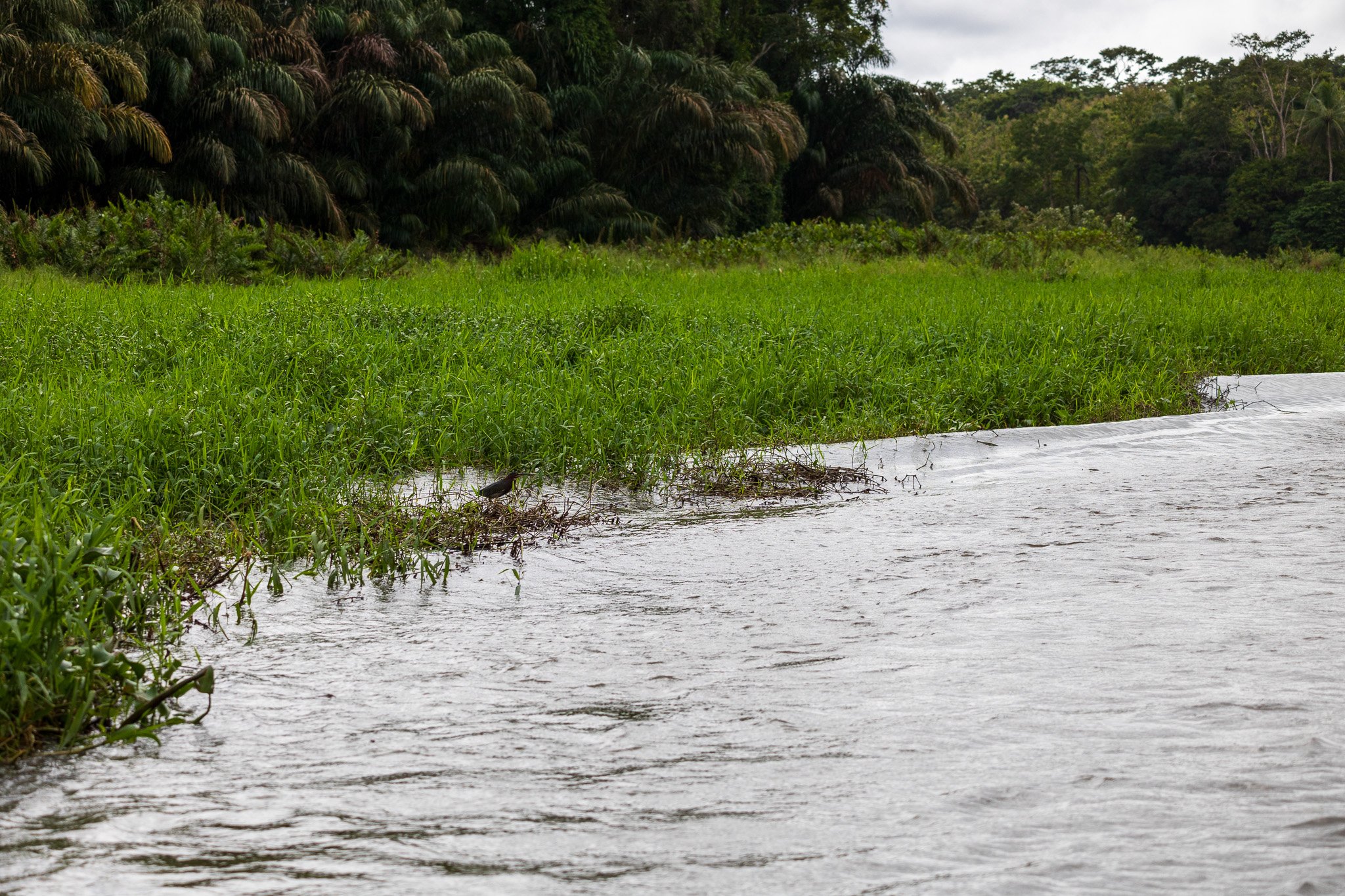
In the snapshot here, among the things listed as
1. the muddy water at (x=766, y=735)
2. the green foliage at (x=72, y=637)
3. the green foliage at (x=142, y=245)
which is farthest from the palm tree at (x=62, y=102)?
the muddy water at (x=766, y=735)

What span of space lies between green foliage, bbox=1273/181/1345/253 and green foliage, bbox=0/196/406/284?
34.2 m

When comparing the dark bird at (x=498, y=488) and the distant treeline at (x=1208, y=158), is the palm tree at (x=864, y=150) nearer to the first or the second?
the distant treeline at (x=1208, y=158)

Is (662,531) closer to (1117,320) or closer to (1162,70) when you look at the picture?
(1117,320)

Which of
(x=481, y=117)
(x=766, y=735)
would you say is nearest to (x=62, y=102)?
(x=481, y=117)

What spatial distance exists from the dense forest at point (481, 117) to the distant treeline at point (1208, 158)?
90 cm

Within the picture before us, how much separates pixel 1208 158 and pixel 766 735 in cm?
4589

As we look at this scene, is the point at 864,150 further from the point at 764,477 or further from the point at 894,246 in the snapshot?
the point at 764,477

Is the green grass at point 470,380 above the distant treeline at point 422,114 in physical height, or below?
below

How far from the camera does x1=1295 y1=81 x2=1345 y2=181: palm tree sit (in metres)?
42.6

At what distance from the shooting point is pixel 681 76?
2309 centimetres

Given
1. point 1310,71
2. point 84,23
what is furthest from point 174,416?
point 1310,71

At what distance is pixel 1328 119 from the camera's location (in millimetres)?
42469

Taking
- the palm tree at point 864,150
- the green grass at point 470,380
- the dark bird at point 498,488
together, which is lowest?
the dark bird at point 498,488

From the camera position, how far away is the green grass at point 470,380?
13.2 feet
